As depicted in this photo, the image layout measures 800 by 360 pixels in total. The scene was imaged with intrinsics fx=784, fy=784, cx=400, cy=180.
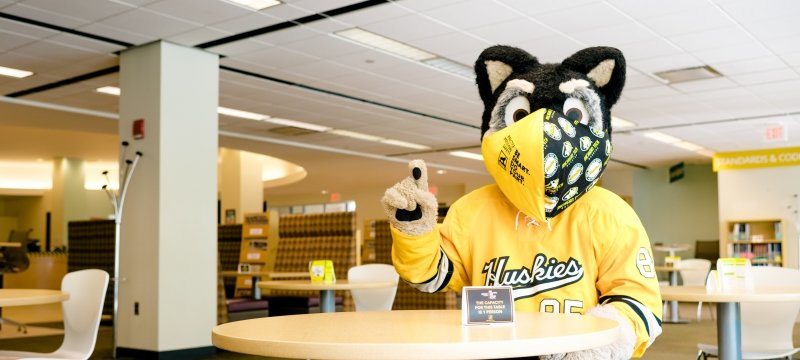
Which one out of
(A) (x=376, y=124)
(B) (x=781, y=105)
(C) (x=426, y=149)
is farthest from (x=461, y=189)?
(B) (x=781, y=105)

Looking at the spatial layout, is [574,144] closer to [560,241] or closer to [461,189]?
[560,241]

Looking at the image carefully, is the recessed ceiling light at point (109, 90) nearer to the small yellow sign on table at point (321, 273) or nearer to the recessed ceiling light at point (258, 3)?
the recessed ceiling light at point (258, 3)

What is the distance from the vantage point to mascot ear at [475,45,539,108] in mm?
2316

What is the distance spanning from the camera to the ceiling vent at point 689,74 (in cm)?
793

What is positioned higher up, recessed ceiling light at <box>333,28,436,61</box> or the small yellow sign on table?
recessed ceiling light at <box>333,28,436,61</box>

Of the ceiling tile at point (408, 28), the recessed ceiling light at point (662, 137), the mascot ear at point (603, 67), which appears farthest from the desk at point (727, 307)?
the recessed ceiling light at point (662, 137)

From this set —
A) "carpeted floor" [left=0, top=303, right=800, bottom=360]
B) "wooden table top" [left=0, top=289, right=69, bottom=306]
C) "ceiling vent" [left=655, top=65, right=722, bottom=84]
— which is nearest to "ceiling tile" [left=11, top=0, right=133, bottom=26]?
"wooden table top" [left=0, top=289, right=69, bottom=306]

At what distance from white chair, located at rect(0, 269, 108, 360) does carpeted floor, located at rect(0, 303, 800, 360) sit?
2621 millimetres

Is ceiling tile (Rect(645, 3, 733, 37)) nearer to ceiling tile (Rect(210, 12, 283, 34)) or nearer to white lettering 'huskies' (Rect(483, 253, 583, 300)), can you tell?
ceiling tile (Rect(210, 12, 283, 34))

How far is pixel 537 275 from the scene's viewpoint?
209 centimetres

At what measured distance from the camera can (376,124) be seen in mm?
11289

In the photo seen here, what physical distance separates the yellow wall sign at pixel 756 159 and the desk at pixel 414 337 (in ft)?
44.2

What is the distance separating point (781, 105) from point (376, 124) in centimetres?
535

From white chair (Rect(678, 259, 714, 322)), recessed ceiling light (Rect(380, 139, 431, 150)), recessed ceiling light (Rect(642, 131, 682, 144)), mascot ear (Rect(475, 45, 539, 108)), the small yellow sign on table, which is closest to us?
mascot ear (Rect(475, 45, 539, 108))
